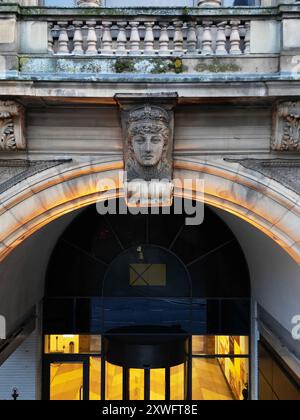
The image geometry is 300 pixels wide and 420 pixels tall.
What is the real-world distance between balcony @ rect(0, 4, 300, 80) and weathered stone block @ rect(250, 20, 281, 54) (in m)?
0.01

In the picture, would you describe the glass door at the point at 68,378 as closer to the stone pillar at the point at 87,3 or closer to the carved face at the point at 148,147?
the carved face at the point at 148,147

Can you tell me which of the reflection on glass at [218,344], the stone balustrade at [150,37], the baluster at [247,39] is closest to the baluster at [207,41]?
the stone balustrade at [150,37]

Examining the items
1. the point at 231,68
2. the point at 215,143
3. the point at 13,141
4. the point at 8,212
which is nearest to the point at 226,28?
the point at 231,68

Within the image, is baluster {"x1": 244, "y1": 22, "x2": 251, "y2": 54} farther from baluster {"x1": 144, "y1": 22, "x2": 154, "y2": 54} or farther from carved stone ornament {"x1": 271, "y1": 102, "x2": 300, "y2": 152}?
baluster {"x1": 144, "y1": 22, "x2": 154, "y2": 54}

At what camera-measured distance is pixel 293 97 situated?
175 inches

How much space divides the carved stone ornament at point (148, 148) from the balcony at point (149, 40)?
0.37 m

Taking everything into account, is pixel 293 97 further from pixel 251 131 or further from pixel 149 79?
pixel 149 79

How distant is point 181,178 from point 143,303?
4483 mm

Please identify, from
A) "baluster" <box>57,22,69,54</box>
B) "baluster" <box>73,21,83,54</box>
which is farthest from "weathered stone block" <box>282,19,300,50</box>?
"baluster" <box>57,22,69,54</box>

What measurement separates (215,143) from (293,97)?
2.98 ft

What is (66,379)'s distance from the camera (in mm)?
8891

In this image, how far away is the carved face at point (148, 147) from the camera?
4504 mm

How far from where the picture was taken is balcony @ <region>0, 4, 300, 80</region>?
4.64 metres

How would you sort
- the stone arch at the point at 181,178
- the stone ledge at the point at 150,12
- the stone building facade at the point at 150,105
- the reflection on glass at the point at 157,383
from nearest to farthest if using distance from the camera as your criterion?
the stone building facade at the point at 150,105
the stone ledge at the point at 150,12
the stone arch at the point at 181,178
the reflection on glass at the point at 157,383
